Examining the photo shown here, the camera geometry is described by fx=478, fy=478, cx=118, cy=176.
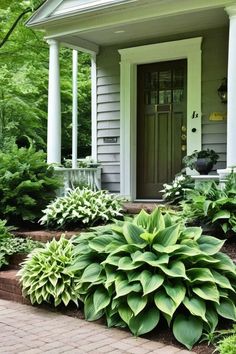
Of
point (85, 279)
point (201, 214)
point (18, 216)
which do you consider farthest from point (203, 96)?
point (85, 279)

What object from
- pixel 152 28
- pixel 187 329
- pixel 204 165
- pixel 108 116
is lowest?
pixel 187 329

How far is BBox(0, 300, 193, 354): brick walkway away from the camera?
3348 millimetres

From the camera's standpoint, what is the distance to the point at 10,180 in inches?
245

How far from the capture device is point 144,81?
7801 millimetres

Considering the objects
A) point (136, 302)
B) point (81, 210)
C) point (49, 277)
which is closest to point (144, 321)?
point (136, 302)

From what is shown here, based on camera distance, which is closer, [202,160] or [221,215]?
[221,215]

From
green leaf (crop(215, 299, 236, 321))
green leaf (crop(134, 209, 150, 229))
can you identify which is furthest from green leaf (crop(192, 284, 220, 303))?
green leaf (crop(134, 209, 150, 229))

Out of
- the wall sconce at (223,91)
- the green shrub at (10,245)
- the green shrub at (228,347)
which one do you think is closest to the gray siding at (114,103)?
the wall sconce at (223,91)

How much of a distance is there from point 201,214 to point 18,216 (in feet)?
8.52

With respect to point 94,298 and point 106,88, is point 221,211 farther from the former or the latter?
point 106,88

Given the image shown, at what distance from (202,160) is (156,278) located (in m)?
3.11

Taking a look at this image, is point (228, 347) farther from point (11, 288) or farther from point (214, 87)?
point (214, 87)

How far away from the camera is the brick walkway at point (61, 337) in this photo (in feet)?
11.0

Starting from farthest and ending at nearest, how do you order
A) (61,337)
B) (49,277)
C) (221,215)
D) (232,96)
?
(232,96), (221,215), (49,277), (61,337)
